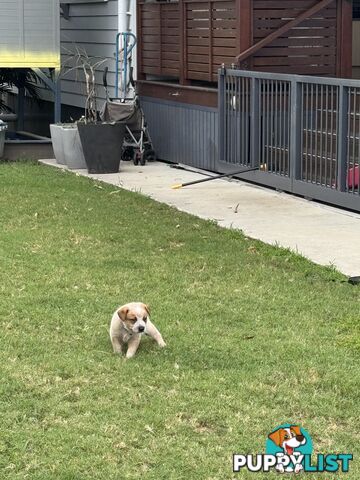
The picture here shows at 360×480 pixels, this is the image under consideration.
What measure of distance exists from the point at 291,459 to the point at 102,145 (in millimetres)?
9295

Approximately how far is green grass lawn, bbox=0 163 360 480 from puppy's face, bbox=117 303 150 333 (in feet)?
0.66

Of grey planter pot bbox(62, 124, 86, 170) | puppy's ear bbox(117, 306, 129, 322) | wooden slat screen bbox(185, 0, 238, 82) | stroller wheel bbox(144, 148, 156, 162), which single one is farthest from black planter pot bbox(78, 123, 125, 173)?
puppy's ear bbox(117, 306, 129, 322)

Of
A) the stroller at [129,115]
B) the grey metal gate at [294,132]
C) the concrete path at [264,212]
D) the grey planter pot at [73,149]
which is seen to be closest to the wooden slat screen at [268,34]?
the grey metal gate at [294,132]

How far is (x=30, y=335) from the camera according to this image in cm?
615

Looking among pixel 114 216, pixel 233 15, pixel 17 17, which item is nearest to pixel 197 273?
pixel 114 216

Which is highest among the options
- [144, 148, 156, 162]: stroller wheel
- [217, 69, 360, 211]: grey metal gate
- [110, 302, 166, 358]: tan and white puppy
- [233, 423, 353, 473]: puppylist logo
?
[217, 69, 360, 211]: grey metal gate

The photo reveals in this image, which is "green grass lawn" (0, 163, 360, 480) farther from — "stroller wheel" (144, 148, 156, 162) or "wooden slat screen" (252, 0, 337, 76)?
"stroller wheel" (144, 148, 156, 162)

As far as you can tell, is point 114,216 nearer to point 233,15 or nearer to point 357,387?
point 233,15

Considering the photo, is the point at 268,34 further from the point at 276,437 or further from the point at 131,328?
the point at 276,437

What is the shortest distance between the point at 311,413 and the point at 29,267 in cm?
341

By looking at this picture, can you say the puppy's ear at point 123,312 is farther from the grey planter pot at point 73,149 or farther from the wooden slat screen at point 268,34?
the grey planter pot at point 73,149

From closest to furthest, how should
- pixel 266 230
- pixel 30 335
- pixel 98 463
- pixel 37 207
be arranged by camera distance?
pixel 98 463 < pixel 30 335 < pixel 266 230 < pixel 37 207

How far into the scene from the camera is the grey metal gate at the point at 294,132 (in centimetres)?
1020

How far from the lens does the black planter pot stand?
13102 mm
